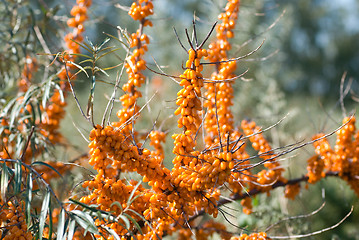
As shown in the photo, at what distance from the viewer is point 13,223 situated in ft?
3.07

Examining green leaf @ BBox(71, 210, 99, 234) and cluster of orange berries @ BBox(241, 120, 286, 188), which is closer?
green leaf @ BBox(71, 210, 99, 234)

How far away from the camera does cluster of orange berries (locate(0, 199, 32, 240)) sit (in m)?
0.90

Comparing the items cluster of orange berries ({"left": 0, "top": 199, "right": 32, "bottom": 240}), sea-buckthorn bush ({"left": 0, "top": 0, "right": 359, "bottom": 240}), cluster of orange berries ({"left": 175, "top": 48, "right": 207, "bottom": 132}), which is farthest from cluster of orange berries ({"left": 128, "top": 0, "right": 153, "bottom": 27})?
cluster of orange berries ({"left": 0, "top": 199, "right": 32, "bottom": 240})

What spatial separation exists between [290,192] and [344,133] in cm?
27

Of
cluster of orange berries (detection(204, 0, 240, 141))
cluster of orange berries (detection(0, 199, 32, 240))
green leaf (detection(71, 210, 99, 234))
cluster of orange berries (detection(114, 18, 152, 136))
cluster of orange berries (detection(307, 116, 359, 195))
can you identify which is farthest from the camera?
cluster of orange berries (detection(307, 116, 359, 195))

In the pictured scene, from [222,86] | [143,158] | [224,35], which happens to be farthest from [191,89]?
[224,35]

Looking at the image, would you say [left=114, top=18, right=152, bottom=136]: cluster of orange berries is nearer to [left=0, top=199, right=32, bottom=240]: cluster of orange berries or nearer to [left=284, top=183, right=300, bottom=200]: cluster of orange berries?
[left=0, top=199, right=32, bottom=240]: cluster of orange berries

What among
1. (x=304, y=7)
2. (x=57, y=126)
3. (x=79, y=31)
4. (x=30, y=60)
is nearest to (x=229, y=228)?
(x=57, y=126)

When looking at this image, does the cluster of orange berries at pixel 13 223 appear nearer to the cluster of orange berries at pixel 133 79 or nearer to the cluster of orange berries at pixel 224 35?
the cluster of orange berries at pixel 133 79

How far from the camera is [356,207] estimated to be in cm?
227

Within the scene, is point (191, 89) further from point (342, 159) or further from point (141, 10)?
point (342, 159)

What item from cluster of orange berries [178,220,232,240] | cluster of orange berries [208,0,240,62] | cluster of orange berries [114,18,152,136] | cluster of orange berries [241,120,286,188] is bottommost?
cluster of orange berries [178,220,232,240]

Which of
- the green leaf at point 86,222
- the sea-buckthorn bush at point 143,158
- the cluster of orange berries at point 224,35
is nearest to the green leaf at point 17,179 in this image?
the sea-buckthorn bush at point 143,158

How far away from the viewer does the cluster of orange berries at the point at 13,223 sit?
0.90 meters
